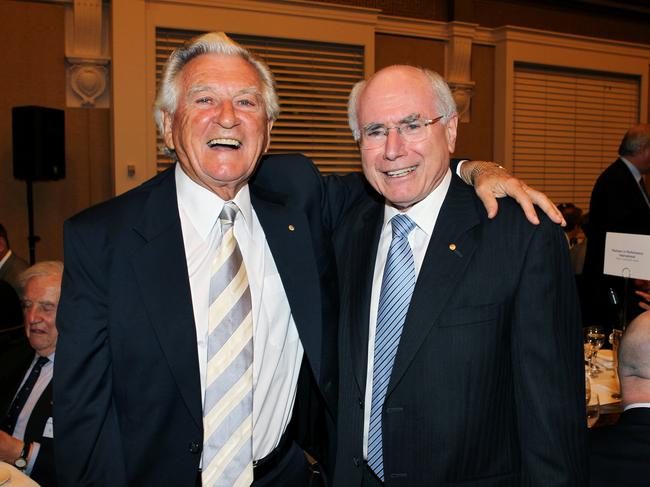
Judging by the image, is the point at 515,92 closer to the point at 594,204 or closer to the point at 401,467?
the point at 594,204

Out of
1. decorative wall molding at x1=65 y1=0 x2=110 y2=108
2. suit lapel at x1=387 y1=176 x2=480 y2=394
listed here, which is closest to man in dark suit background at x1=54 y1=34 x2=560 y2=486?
suit lapel at x1=387 y1=176 x2=480 y2=394

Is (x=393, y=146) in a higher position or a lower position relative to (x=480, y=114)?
lower

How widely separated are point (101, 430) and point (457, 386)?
86 centimetres

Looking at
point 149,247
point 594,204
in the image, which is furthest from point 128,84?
point 149,247

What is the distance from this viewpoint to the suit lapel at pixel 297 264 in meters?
1.69

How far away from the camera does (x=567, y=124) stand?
319 inches

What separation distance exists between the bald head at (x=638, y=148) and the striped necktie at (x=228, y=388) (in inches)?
166

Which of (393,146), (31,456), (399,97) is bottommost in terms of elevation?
(31,456)

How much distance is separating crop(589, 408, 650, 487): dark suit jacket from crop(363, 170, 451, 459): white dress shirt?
677 millimetres

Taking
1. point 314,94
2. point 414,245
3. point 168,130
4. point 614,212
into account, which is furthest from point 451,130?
point 314,94

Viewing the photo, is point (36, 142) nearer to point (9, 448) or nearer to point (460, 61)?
point (9, 448)

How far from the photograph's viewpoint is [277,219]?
1789mm

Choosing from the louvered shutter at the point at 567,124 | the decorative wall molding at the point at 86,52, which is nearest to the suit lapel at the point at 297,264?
the decorative wall molding at the point at 86,52

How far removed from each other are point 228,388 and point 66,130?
4.71 metres
